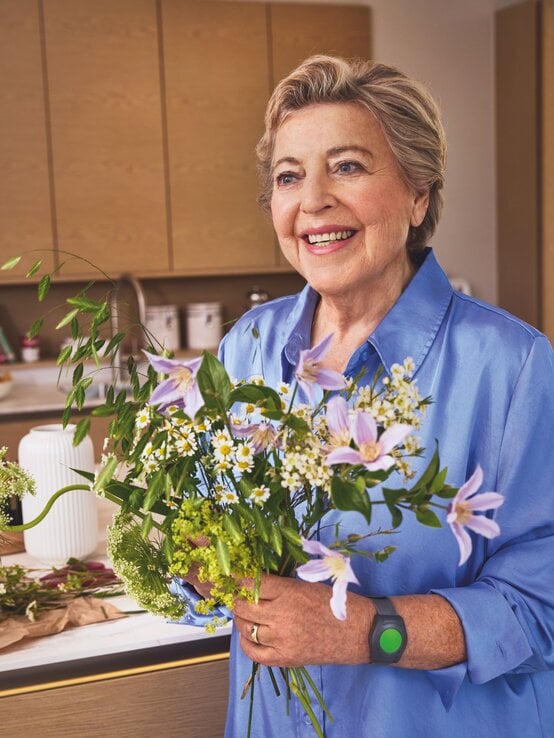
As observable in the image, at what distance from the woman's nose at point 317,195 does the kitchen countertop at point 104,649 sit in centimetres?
67

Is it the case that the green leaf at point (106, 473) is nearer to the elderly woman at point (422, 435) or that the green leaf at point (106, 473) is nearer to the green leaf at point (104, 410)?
the green leaf at point (104, 410)

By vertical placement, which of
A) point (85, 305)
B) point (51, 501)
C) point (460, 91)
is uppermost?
point (460, 91)

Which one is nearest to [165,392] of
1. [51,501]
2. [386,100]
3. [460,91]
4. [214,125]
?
[51,501]

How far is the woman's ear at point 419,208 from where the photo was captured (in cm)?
135

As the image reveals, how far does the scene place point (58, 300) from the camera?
4422 millimetres

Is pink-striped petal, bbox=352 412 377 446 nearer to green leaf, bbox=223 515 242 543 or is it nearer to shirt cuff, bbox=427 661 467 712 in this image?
green leaf, bbox=223 515 242 543

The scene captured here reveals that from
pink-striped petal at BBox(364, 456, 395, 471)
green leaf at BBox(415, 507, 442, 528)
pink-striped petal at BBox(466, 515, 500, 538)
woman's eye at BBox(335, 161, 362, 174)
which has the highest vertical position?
woman's eye at BBox(335, 161, 362, 174)

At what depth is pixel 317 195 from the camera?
4.06 feet

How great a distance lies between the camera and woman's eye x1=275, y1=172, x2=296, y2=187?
129cm

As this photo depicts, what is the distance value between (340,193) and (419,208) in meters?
0.16

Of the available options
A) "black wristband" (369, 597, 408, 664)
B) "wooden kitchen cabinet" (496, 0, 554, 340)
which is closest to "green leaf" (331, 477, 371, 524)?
"black wristband" (369, 597, 408, 664)

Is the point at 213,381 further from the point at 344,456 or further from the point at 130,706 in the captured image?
the point at 130,706

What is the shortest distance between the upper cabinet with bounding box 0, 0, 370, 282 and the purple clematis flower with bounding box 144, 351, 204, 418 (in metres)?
3.12

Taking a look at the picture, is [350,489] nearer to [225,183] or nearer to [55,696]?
[55,696]
